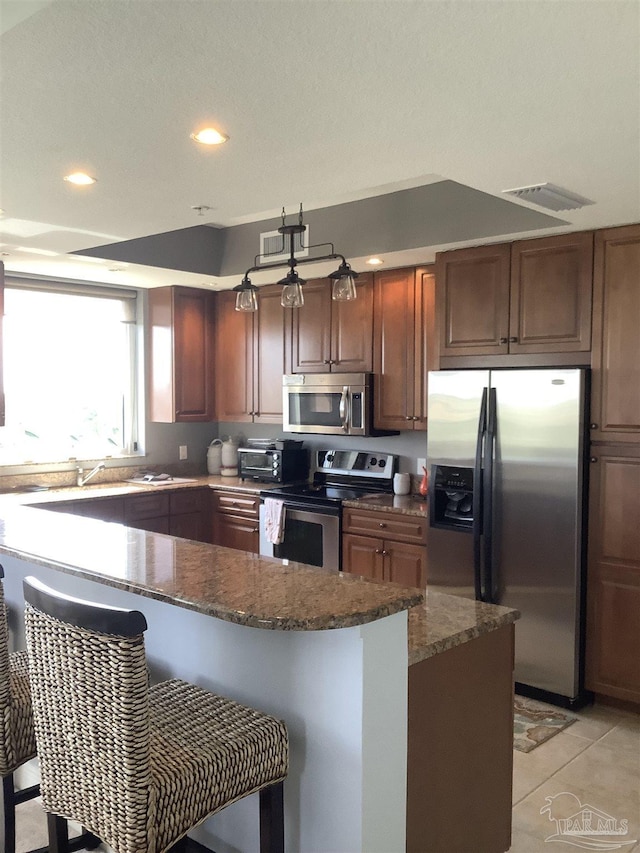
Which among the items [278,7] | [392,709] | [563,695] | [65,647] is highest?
[278,7]

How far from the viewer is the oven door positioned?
15.2 ft

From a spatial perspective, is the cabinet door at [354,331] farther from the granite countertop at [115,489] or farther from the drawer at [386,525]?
the granite countertop at [115,489]

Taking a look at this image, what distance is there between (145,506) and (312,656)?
3.35 metres

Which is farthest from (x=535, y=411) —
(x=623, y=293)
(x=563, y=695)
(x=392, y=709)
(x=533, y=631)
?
(x=392, y=709)

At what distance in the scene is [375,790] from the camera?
5.85ft

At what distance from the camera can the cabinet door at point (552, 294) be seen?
359cm

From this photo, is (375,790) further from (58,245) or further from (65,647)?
(58,245)

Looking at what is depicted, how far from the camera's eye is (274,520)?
4.89 m

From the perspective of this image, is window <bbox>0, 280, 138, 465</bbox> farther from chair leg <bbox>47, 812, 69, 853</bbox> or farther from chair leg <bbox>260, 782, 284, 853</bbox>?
chair leg <bbox>260, 782, 284, 853</bbox>

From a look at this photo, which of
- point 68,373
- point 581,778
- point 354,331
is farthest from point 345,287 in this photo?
point 68,373

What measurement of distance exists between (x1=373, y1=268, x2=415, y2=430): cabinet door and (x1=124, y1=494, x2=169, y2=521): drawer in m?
1.60

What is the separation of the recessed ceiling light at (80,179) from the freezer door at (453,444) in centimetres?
204

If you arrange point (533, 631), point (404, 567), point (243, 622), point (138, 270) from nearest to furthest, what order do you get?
point (243, 622) < point (533, 631) < point (404, 567) < point (138, 270)

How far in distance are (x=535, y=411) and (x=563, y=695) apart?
1.40 metres
